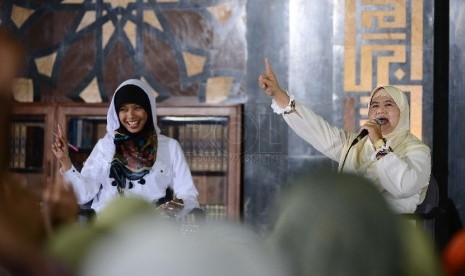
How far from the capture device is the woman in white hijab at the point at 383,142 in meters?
3.16

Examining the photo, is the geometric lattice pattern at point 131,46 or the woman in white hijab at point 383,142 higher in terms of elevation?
the geometric lattice pattern at point 131,46

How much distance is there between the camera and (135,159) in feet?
12.3

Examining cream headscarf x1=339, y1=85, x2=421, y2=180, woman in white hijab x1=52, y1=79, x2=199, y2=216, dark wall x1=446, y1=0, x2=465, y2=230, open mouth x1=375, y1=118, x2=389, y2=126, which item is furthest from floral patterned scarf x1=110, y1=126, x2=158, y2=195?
dark wall x1=446, y1=0, x2=465, y2=230

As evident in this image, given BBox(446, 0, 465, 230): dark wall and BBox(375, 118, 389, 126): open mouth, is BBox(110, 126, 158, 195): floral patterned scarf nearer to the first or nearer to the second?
BBox(375, 118, 389, 126): open mouth

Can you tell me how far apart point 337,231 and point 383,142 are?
301 cm

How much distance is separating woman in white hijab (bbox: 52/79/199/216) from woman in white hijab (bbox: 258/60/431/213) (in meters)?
0.57

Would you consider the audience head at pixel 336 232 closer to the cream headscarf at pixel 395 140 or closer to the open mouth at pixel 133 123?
the cream headscarf at pixel 395 140

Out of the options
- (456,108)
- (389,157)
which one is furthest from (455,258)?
(456,108)

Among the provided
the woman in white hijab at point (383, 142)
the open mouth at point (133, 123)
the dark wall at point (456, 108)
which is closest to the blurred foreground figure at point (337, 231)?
the woman in white hijab at point (383, 142)

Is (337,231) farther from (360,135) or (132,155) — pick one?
(132,155)

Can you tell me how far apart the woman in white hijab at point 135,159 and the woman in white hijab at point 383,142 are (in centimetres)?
57

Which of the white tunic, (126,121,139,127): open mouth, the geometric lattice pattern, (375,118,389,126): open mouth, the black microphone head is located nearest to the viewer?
the white tunic

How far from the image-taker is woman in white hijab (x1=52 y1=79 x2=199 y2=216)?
11.9 ft

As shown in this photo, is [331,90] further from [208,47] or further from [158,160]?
[158,160]
